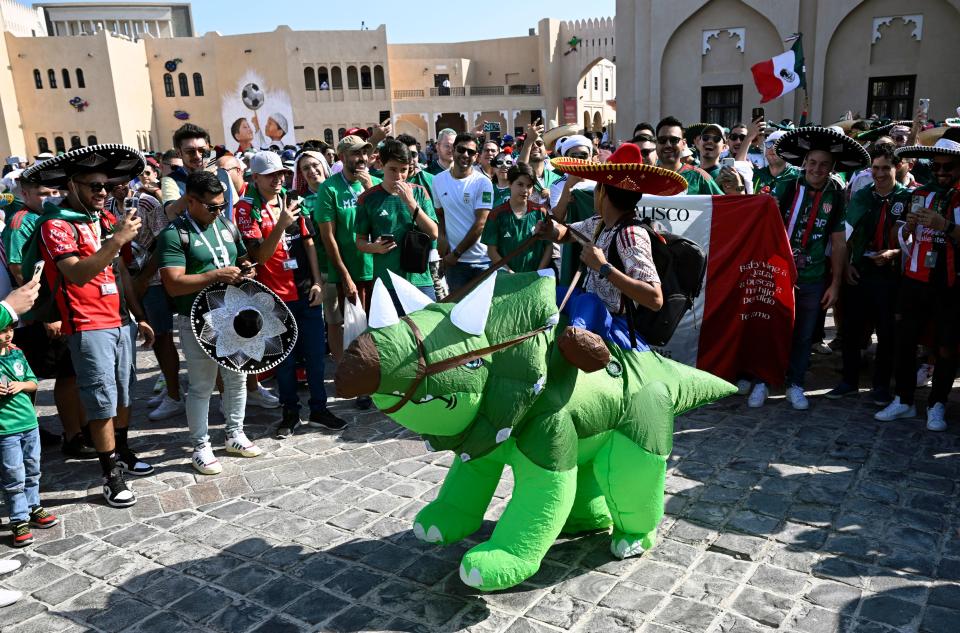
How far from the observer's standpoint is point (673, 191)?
369 centimetres

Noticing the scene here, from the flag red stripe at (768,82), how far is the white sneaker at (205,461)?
12.5m

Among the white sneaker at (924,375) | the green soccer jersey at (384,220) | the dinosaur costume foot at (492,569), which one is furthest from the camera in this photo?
the white sneaker at (924,375)

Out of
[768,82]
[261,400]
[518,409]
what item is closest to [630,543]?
[518,409]

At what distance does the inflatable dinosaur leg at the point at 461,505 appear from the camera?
359 centimetres

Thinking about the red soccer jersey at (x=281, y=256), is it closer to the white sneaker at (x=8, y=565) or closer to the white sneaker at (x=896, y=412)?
the white sneaker at (x=8, y=565)

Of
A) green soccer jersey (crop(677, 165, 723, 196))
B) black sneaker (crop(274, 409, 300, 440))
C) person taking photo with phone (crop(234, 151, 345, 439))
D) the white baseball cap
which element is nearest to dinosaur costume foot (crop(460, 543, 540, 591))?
person taking photo with phone (crop(234, 151, 345, 439))

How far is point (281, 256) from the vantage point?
5.61m

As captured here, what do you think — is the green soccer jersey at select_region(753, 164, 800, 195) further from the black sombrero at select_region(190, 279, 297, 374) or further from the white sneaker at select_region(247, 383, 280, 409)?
the white sneaker at select_region(247, 383, 280, 409)

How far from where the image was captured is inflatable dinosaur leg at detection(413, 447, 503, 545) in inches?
141

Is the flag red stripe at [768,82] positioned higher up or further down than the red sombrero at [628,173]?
higher up

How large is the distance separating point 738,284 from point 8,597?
5858 mm

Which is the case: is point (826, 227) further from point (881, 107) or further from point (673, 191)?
point (881, 107)

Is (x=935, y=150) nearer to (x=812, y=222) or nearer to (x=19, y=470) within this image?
(x=812, y=222)

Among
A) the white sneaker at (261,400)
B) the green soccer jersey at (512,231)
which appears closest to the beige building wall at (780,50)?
the green soccer jersey at (512,231)
